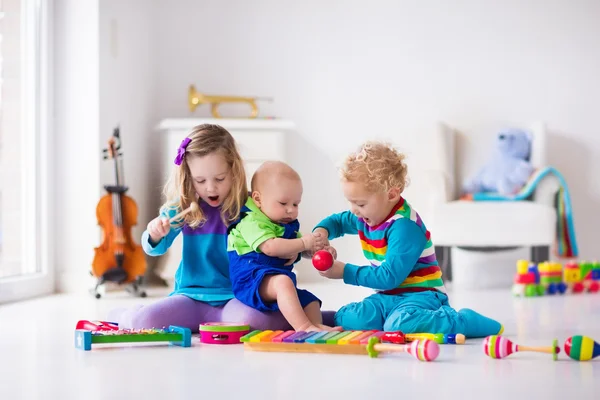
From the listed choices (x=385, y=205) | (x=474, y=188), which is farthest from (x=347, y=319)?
(x=474, y=188)

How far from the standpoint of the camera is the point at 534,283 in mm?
3740

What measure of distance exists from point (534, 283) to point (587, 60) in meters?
1.83

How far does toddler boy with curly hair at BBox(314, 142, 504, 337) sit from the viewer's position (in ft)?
6.99

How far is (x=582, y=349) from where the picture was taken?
177 cm

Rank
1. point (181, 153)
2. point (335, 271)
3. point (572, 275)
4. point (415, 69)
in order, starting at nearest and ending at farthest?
1. point (335, 271)
2. point (181, 153)
3. point (572, 275)
4. point (415, 69)

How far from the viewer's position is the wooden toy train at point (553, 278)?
12.2 ft

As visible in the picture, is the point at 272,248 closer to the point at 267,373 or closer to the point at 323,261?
the point at 323,261

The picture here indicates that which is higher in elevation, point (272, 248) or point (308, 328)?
point (272, 248)

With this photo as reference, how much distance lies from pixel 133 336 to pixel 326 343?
1.52 ft

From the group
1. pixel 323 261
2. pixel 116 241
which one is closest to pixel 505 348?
pixel 323 261

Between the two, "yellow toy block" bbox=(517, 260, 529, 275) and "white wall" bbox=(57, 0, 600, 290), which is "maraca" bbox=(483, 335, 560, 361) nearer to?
"yellow toy block" bbox=(517, 260, 529, 275)

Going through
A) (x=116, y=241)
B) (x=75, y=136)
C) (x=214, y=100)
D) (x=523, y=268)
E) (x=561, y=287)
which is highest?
(x=214, y=100)

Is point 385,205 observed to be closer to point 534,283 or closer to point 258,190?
point 258,190

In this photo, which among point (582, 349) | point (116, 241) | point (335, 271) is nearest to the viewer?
point (582, 349)
